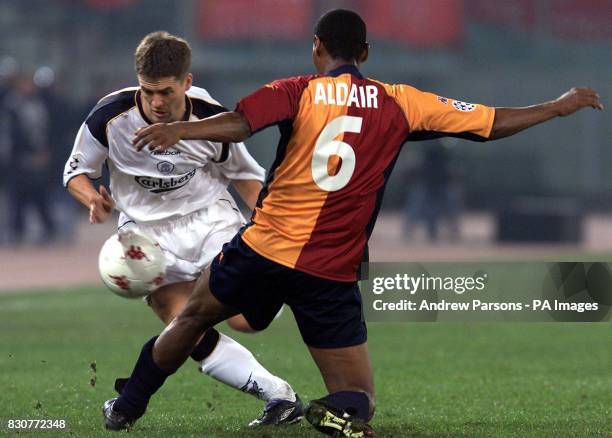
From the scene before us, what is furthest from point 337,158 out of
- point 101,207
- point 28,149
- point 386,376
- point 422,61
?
point 422,61

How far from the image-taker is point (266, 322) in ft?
21.7

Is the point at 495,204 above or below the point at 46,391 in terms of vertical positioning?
below

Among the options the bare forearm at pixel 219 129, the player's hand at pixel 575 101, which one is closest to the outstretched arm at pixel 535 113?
the player's hand at pixel 575 101

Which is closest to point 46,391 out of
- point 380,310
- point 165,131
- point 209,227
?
point 209,227

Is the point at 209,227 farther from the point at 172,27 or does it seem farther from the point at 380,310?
the point at 172,27

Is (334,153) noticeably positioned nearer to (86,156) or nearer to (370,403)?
(370,403)

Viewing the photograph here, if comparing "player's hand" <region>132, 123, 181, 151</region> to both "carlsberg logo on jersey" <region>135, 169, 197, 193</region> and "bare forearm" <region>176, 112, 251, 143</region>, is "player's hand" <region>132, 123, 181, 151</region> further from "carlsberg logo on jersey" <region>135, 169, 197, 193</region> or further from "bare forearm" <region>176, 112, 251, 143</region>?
"carlsberg logo on jersey" <region>135, 169, 197, 193</region>

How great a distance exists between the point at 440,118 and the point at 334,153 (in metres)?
0.52

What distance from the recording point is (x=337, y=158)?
6305 mm

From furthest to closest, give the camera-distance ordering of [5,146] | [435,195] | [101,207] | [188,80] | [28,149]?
[435,195] < [5,146] < [28,149] < [188,80] < [101,207]

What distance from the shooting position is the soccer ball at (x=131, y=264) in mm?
6914

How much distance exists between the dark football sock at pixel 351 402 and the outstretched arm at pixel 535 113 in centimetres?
130

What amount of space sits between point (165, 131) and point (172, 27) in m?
21.4

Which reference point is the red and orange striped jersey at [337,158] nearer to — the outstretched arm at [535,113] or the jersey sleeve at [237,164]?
the outstretched arm at [535,113]
